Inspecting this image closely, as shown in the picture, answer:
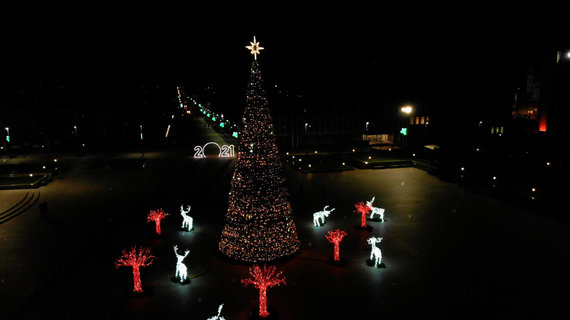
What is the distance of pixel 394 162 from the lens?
37781 millimetres

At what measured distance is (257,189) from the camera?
14.4m

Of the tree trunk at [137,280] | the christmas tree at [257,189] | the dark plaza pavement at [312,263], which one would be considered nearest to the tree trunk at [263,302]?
the dark plaza pavement at [312,263]

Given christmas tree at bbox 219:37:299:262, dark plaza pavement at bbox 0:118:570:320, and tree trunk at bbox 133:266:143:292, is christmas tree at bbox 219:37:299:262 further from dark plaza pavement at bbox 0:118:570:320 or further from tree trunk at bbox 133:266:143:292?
tree trunk at bbox 133:266:143:292

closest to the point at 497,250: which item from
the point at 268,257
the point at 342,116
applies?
the point at 268,257

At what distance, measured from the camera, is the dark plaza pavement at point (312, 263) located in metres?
11.9

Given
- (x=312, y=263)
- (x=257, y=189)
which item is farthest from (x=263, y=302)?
(x=257, y=189)

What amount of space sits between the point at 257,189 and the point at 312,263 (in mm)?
3515

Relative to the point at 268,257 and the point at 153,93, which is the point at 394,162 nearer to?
the point at 268,257

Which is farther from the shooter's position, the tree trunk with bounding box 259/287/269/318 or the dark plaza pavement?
the dark plaza pavement

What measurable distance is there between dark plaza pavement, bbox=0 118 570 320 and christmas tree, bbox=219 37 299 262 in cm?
86

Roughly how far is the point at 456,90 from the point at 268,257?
4167 cm

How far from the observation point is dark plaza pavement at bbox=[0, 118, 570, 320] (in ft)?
39.1

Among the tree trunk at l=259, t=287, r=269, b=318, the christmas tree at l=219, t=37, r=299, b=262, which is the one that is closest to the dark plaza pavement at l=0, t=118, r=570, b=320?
the tree trunk at l=259, t=287, r=269, b=318

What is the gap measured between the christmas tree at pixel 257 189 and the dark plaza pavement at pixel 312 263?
0.86 meters
